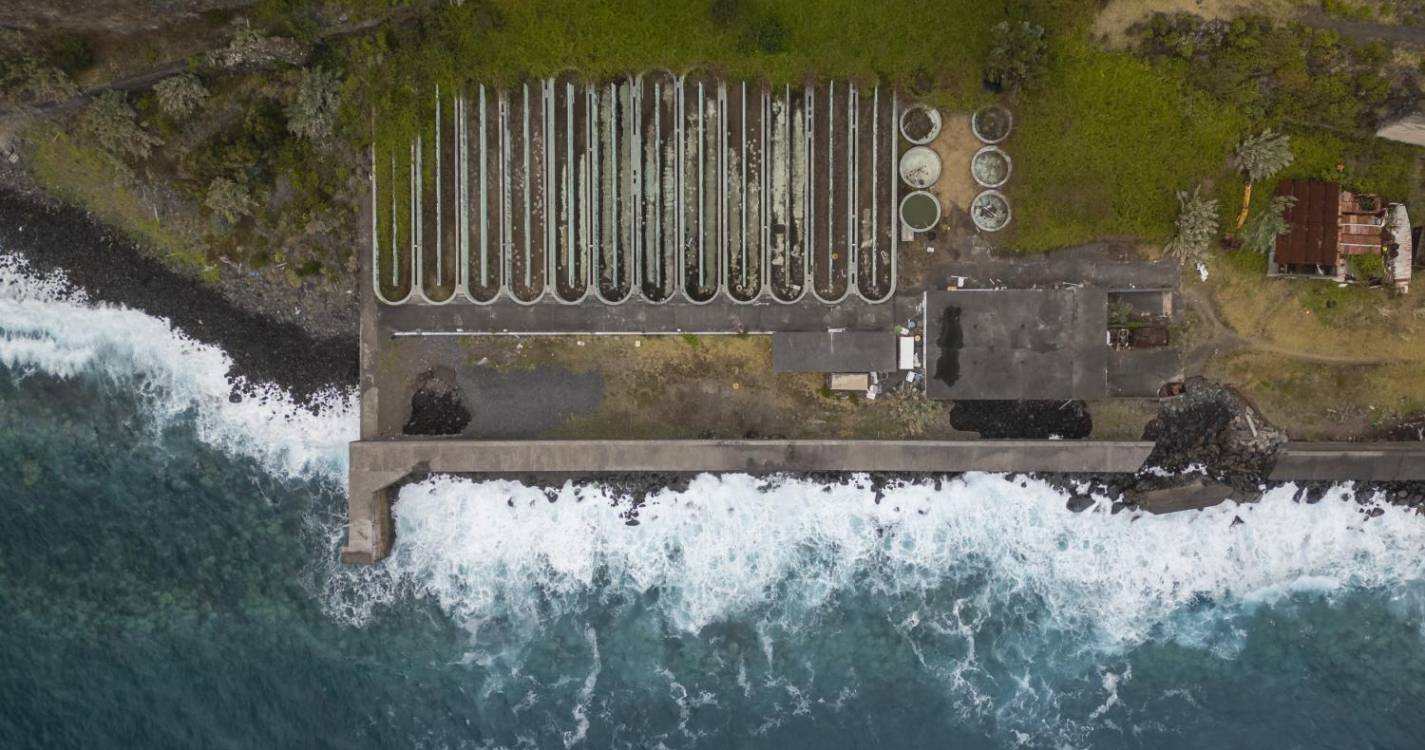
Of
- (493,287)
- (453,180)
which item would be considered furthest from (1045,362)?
(453,180)

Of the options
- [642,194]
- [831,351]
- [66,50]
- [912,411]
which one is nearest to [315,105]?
[66,50]

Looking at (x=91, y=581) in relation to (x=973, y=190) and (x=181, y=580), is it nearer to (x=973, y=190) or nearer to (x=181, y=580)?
(x=181, y=580)

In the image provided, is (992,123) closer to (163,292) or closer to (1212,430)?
(1212,430)

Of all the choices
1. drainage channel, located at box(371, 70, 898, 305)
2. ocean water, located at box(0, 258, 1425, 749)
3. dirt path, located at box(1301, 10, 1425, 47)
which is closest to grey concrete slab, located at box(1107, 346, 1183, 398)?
ocean water, located at box(0, 258, 1425, 749)

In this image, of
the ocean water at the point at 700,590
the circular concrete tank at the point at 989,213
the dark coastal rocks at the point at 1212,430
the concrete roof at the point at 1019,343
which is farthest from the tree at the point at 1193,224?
the ocean water at the point at 700,590

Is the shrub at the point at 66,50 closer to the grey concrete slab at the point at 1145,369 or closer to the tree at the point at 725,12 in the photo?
the tree at the point at 725,12
